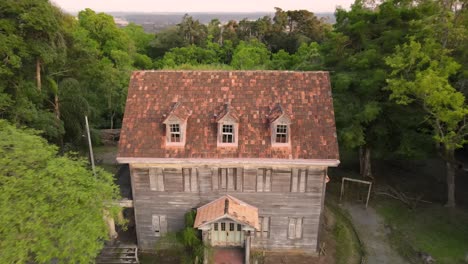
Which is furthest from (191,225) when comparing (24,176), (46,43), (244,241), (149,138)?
(46,43)

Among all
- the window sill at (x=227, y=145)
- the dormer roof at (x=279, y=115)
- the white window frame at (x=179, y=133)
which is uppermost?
the dormer roof at (x=279, y=115)

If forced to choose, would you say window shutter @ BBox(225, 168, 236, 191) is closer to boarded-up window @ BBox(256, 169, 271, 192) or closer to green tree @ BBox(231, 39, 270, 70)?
boarded-up window @ BBox(256, 169, 271, 192)

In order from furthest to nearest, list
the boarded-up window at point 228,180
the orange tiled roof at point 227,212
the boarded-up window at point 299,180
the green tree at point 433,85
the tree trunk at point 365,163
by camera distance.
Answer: the tree trunk at point 365,163
the green tree at point 433,85
the boarded-up window at point 228,180
the boarded-up window at point 299,180
the orange tiled roof at point 227,212

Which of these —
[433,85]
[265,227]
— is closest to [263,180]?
[265,227]

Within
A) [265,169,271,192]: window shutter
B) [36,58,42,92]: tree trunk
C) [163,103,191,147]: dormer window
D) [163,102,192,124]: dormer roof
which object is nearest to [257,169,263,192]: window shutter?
[265,169,271,192]: window shutter

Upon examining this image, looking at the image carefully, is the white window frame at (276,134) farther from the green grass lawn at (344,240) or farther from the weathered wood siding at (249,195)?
the green grass lawn at (344,240)

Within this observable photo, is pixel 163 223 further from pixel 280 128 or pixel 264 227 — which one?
pixel 280 128

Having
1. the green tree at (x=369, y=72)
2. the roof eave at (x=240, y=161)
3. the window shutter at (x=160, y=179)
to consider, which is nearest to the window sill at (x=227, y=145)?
the roof eave at (x=240, y=161)
